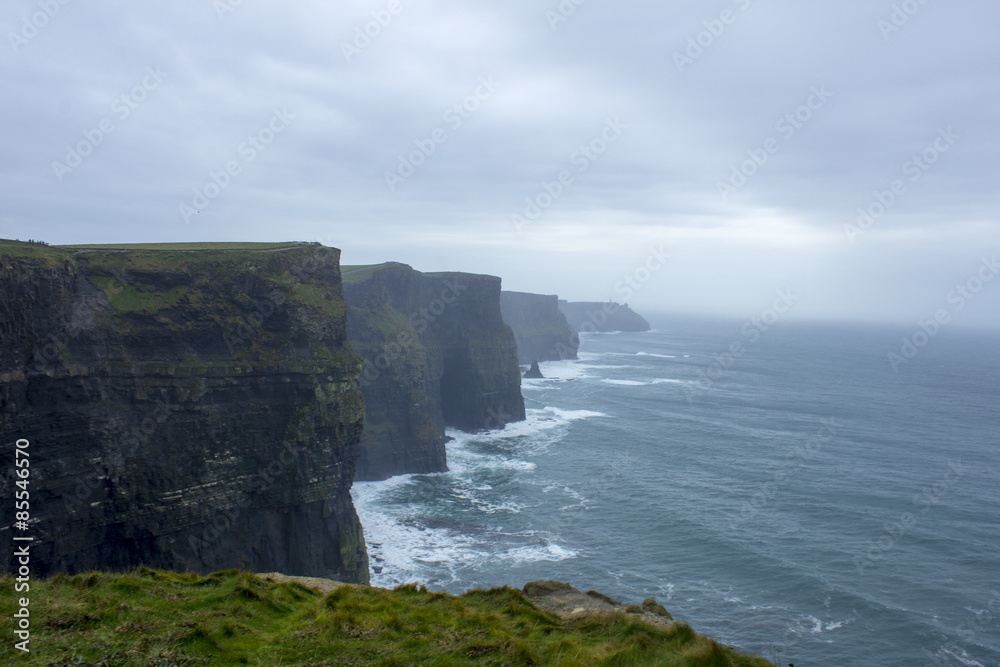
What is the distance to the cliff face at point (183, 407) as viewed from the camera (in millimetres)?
26906

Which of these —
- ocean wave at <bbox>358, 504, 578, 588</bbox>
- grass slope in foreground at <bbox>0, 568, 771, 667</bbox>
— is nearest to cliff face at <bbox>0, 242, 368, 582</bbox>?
ocean wave at <bbox>358, 504, 578, 588</bbox>

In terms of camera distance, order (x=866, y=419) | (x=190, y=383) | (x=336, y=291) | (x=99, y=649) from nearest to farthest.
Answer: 1. (x=99, y=649)
2. (x=190, y=383)
3. (x=336, y=291)
4. (x=866, y=419)

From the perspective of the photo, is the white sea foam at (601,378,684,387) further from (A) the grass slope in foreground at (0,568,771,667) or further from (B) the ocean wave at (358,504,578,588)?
(A) the grass slope in foreground at (0,568,771,667)

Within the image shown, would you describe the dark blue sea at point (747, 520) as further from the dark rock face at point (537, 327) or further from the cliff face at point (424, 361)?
the dark rock face at point (537, 327)

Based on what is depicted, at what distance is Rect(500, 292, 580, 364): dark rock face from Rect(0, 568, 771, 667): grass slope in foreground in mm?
124305

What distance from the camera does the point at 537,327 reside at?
147750 millimetres

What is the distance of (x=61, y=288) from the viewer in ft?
94.4

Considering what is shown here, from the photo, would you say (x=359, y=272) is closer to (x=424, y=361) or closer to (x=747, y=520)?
(x=424, y=361)

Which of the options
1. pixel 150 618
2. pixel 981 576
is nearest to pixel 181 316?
pixel 150 618

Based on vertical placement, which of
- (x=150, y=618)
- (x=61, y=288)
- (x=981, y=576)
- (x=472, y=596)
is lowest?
(x=981, y=576)

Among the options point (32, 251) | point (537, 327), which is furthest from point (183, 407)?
point (537, 327)

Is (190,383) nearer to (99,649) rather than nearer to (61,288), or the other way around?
(61,288)

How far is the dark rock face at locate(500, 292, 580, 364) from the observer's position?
5650 inches

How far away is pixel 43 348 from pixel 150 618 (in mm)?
19937
